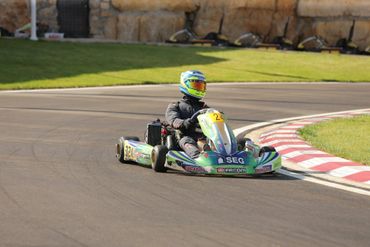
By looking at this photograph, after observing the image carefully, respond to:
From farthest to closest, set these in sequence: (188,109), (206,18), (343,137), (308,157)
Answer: (206,18) < (343,137) < (308,157) < (188,109)

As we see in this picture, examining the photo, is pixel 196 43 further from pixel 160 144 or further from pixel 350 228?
pixel 350 228

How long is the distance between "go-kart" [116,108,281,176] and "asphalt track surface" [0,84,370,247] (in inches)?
6.1

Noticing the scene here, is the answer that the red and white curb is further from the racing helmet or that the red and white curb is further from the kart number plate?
the racing helmet

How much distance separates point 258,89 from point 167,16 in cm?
1397

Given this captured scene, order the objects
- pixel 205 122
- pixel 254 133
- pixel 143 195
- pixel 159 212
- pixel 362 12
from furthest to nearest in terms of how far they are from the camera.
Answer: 1. pixel 362 12
2. pixel 254 133
3. pixel 205 122
4. pixel 143 195
5. pixel 159 212

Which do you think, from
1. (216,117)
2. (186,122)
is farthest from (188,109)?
(216,117)

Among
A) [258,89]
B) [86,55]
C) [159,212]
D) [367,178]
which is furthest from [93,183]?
[86,55]

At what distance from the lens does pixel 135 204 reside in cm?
775

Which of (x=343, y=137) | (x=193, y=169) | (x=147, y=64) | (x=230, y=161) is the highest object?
(x=230, y=161)

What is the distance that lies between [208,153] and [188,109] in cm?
132

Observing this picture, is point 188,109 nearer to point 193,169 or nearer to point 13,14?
point 193,169

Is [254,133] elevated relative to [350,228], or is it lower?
lower

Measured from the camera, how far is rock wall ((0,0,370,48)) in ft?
121

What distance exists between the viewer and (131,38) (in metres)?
38.2
